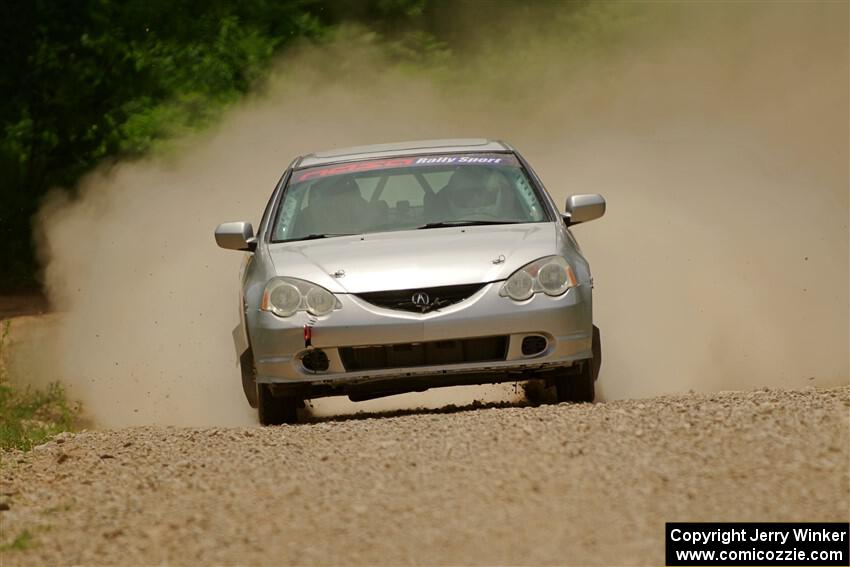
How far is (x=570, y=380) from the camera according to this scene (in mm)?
9328

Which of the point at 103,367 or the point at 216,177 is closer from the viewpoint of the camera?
the point at 103,367

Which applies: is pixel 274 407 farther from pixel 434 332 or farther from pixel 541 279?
pixel 541 279

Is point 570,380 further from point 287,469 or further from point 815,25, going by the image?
point 815,25

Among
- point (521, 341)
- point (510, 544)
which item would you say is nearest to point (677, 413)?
point (521, 341)

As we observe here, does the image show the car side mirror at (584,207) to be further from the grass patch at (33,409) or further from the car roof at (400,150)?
the grass patch at (33,409)

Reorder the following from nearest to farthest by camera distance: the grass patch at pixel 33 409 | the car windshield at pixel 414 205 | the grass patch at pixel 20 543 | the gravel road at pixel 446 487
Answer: the gravel road at pixel 446 487, the grass patch at pixel 20 543, the car windshield at pixel 414 205, the grass patch at pixel 33 409

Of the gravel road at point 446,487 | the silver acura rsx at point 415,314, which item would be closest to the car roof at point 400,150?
the silver acura rsx at point 415,314

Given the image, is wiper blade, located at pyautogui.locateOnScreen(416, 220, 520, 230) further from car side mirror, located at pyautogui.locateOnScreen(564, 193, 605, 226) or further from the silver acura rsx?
car side mirror, located at pyautogui.locateOnScreen(564, 193, 605, 226)

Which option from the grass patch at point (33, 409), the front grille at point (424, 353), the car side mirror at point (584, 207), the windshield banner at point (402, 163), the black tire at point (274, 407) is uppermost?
the windshield banner at point (402, 163)

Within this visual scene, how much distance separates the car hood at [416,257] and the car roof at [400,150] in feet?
3.74

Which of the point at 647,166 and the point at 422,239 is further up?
the point at 422,239

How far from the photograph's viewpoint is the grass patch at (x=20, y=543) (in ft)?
21.3

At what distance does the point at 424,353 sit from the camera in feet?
29.1

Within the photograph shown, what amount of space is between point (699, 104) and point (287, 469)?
16323 mm
